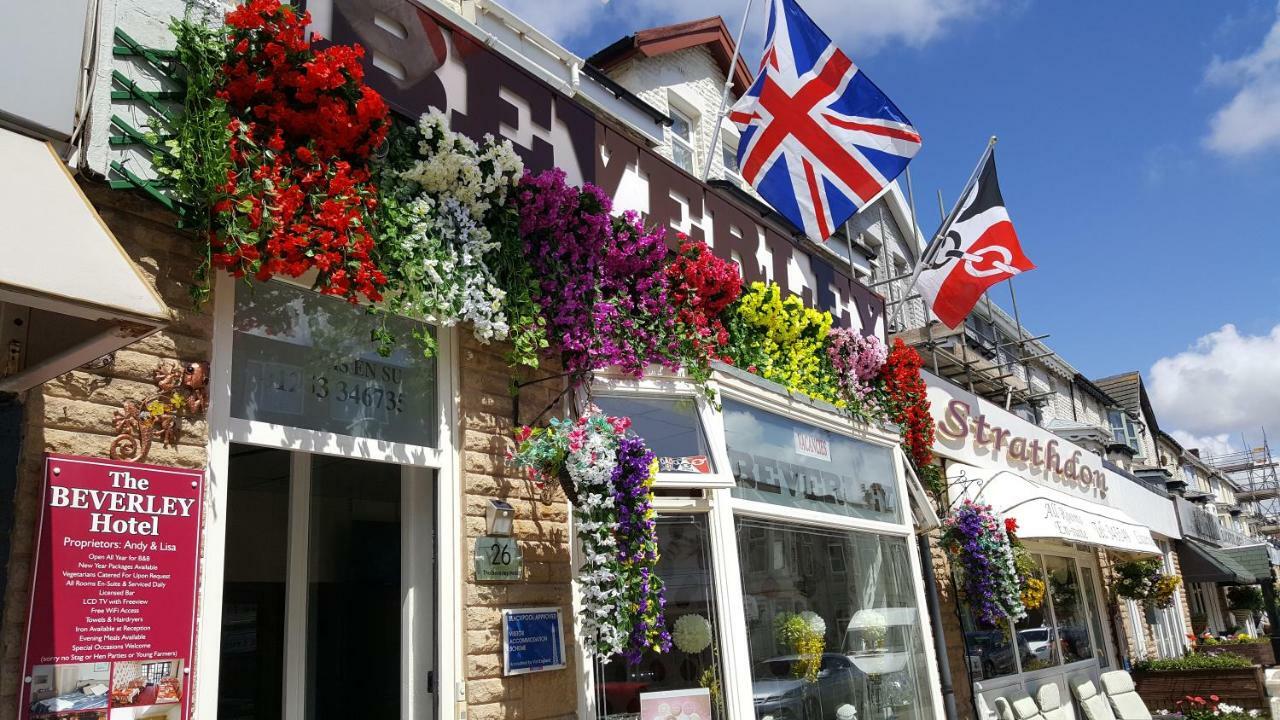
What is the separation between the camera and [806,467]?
7930 mm

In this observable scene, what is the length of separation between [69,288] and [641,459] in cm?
324

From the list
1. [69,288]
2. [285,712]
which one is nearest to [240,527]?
[285,712]

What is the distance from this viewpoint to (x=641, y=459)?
5.47 metres

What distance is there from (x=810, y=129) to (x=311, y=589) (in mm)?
5871

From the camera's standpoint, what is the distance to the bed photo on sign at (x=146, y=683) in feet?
11.5

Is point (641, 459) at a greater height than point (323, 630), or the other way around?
point (641, 459)

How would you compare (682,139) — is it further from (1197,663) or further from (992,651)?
(1197,663)

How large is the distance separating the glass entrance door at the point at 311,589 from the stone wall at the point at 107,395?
6.33 ft

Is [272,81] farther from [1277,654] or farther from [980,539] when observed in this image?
[1277,654]

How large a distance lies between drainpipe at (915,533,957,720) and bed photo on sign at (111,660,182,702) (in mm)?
7326

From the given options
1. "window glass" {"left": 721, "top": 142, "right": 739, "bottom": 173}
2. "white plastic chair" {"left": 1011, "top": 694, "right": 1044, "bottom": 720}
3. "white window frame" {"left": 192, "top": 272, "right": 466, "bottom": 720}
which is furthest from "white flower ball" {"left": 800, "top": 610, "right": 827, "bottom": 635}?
"window glass" {"left": 721, "top": 142, "right": 739, "bottom": 173}

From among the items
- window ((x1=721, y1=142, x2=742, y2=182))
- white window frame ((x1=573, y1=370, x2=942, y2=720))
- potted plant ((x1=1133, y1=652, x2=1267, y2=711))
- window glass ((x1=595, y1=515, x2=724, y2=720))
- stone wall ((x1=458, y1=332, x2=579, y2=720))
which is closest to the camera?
stone wall ((x1=458, y1=332, x2=579, y2=720))

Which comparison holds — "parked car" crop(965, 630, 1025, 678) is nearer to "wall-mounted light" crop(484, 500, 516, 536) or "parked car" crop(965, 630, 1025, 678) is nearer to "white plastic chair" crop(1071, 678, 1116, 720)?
"white plastic chair" crop(1071, 678, 1116, 720)

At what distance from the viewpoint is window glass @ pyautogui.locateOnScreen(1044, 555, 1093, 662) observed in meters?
13.3
